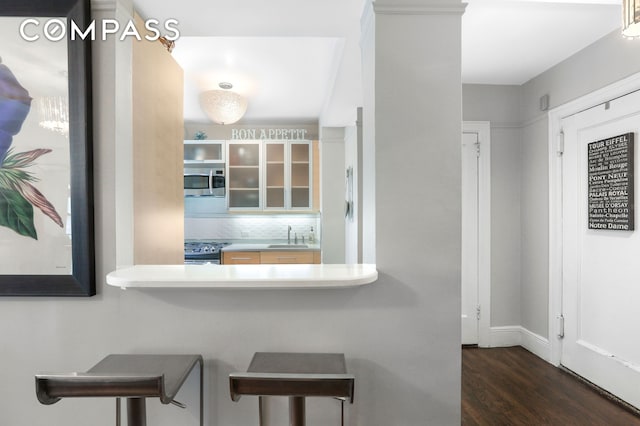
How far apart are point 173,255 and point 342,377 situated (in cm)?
142

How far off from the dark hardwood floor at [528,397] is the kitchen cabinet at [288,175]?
2.77 meters

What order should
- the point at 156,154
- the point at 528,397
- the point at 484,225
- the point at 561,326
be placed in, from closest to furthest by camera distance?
the point at 156,154 → the point at 528,397 → the point at 561,326 → the point at 484,225

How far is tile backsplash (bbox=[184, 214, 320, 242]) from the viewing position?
5168mm

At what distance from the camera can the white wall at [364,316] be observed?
1.61 metres

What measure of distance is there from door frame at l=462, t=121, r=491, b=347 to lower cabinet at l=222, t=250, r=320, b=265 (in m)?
1.96

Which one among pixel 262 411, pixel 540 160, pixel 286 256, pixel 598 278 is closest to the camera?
pixel 262 411

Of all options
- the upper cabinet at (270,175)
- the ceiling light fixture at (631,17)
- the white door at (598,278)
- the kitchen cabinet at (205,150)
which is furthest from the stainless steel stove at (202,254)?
the ceiling light fixture at (631,17)

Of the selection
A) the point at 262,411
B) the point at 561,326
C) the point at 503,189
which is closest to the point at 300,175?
the point at 503,189

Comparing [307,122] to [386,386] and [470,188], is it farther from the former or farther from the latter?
[386,386]

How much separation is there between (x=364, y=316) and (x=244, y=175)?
3.60 meters

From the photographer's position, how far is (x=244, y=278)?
1481 mm

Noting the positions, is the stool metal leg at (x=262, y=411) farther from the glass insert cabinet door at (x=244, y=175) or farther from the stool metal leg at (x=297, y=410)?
the glass insert cabinet door at (x=244, y=175)

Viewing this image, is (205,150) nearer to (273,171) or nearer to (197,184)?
(197,184)

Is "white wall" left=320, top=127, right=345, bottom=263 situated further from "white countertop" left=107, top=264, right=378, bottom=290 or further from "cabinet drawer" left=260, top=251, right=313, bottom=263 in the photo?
"white countertop" left=107, top=264, right=378, bottom=290
